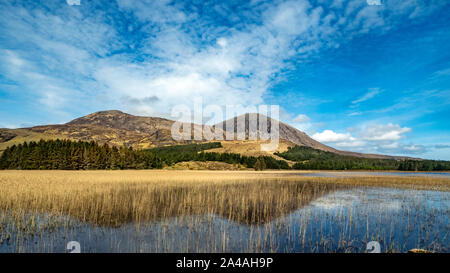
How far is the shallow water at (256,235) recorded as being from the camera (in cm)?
988

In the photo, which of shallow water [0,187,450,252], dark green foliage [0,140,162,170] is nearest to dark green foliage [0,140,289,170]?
dark green foliage [0,140,162,170]

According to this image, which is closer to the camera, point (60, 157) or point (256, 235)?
point (256, 235)

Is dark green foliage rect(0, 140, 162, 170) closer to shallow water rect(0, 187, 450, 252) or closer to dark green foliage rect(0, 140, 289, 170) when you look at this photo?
dark green foliage rect(0, 140, 289, 170)

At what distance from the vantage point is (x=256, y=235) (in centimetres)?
1155

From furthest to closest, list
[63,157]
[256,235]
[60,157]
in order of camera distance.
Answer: [63,157]
[60,157]
[256,235]

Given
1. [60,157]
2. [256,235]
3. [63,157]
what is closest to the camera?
[256,235]

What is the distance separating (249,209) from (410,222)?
10.8 m

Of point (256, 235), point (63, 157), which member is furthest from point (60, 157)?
point (256, 235)

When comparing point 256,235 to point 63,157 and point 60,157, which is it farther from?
point 60,157

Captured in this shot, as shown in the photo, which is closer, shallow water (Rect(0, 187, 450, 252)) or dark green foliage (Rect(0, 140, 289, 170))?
Result: shallow water (Rect(0, 187, 450, 252))

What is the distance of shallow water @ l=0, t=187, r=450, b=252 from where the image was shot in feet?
32.4
